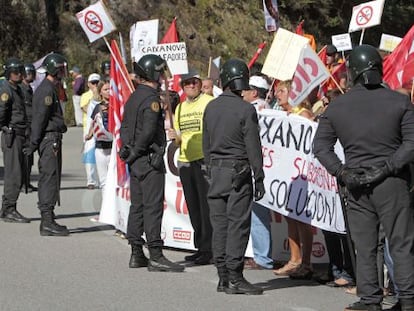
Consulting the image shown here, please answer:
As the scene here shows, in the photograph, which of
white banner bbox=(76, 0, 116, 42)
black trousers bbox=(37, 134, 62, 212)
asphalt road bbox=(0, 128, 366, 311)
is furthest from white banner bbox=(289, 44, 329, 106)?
white banner bbox=(76, 0, 116, 42)

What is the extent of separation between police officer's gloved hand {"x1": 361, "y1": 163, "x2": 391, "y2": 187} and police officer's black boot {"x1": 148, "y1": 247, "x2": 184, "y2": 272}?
308cm

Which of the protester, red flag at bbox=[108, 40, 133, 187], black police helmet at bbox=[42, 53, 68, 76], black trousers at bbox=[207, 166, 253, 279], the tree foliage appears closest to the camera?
black trousers at bbox=[207, 166, 253, 279]

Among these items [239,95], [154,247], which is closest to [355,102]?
[239,95]

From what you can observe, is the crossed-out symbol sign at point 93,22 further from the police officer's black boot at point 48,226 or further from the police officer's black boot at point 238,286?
the police officer's black boot at point 238,286

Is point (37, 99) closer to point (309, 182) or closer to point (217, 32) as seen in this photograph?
point (309, 182)

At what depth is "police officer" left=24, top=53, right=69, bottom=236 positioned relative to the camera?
40.8 feet

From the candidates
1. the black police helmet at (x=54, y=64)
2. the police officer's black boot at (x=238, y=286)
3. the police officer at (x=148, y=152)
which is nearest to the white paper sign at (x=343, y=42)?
the black police helmet at (x=54, y=64)

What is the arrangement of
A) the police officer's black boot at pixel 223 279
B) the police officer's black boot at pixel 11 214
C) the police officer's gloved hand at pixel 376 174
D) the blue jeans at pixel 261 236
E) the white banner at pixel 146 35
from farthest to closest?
the white banner at pixel 146 35 < the police officer's black boot at pixel 11 214 < the blue jeans at pixel 261 236 < the police officer's black boot at pixel 223 279 < the police officer's gloved hand at pixel 376 174

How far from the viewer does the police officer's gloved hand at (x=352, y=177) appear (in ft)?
25.4

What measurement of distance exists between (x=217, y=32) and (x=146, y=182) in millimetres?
26550

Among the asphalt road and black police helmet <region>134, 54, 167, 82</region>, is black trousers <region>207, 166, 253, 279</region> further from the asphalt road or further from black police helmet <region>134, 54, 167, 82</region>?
black police helmet <region>134, 54, 167, 82</region>

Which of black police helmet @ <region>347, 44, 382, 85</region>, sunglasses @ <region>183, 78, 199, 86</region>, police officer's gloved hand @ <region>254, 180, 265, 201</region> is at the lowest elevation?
police officer's gloved hand @ <region>254, 180, 265, 201</region>

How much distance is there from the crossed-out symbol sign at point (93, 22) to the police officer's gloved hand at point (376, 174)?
6600mm

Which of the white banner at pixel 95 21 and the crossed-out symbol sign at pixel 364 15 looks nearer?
the white banner at pixel 95 21
